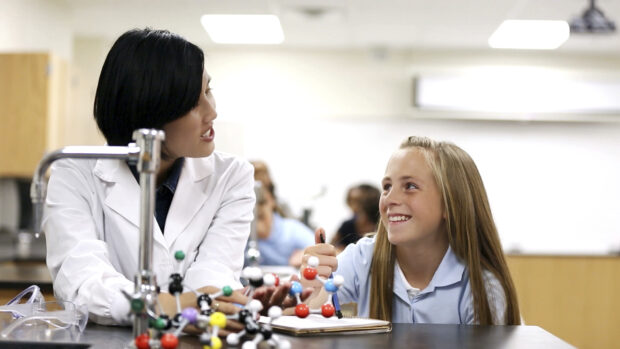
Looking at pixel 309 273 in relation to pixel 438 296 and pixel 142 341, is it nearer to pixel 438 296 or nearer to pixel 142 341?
pixel 142 341

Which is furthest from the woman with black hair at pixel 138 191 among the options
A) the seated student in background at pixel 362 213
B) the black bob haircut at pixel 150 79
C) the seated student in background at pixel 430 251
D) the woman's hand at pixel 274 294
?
the seated student in background at pixel 362 213

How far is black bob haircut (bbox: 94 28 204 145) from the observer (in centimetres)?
156

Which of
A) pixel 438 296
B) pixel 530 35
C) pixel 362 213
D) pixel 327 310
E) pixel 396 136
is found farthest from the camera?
pixel 396 136

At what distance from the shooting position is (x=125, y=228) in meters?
1.60

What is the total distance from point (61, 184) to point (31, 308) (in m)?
0.27

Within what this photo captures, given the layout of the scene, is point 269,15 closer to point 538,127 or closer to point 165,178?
point 538,127

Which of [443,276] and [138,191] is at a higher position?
[138,191]

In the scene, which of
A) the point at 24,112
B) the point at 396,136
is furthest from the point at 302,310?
the point at 396,136

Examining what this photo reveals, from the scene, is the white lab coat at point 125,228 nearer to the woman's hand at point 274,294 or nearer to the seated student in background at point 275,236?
the woman's hand at point 274,294

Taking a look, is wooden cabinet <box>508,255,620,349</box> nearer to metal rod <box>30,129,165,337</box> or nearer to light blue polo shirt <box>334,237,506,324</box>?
light blue polo shirt <box>334,237,506,324</box>

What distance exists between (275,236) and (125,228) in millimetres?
2960

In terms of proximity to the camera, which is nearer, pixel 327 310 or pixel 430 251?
pixel 327 310

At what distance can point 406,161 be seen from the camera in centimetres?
196

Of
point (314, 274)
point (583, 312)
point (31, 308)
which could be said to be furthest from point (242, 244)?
point (583, 312)
